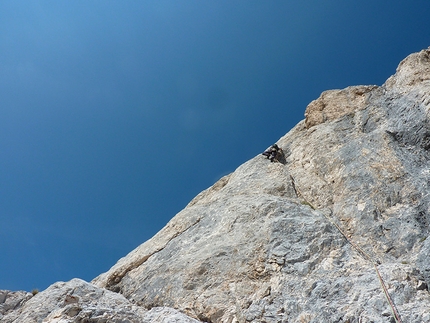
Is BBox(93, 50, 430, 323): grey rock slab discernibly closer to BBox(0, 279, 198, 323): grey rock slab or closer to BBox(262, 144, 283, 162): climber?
BBox(262, 144, 283, 162): climber

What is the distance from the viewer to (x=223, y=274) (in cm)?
1133

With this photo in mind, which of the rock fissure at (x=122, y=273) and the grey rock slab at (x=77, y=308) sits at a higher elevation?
the rock fissure at (x=122, y=273)

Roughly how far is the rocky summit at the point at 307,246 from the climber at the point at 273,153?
727 mm

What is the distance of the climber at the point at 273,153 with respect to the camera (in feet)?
59.8

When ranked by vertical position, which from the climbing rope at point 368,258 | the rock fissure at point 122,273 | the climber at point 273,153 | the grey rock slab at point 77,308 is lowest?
the climbing rope at point 368,258

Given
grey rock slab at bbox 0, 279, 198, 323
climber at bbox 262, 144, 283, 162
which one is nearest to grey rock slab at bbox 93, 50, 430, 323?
climber at bbox 262, 144, 283, 162

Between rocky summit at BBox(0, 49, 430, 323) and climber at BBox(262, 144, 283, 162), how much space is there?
727 millimetres

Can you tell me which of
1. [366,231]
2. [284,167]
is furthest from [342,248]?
[284,167]

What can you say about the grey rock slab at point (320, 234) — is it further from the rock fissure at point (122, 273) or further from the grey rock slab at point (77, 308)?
the grey rock slab at point (77, 308)

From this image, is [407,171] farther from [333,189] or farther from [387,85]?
[387,85]

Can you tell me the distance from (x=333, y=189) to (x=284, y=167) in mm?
3542

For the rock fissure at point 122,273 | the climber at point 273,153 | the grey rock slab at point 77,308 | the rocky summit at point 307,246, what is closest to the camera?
the rocky summit at point 307,246

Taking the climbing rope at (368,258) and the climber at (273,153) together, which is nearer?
the climbing rope at (368,258)

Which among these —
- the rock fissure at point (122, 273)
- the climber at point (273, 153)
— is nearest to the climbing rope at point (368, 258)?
the climber at point (273, 153)
